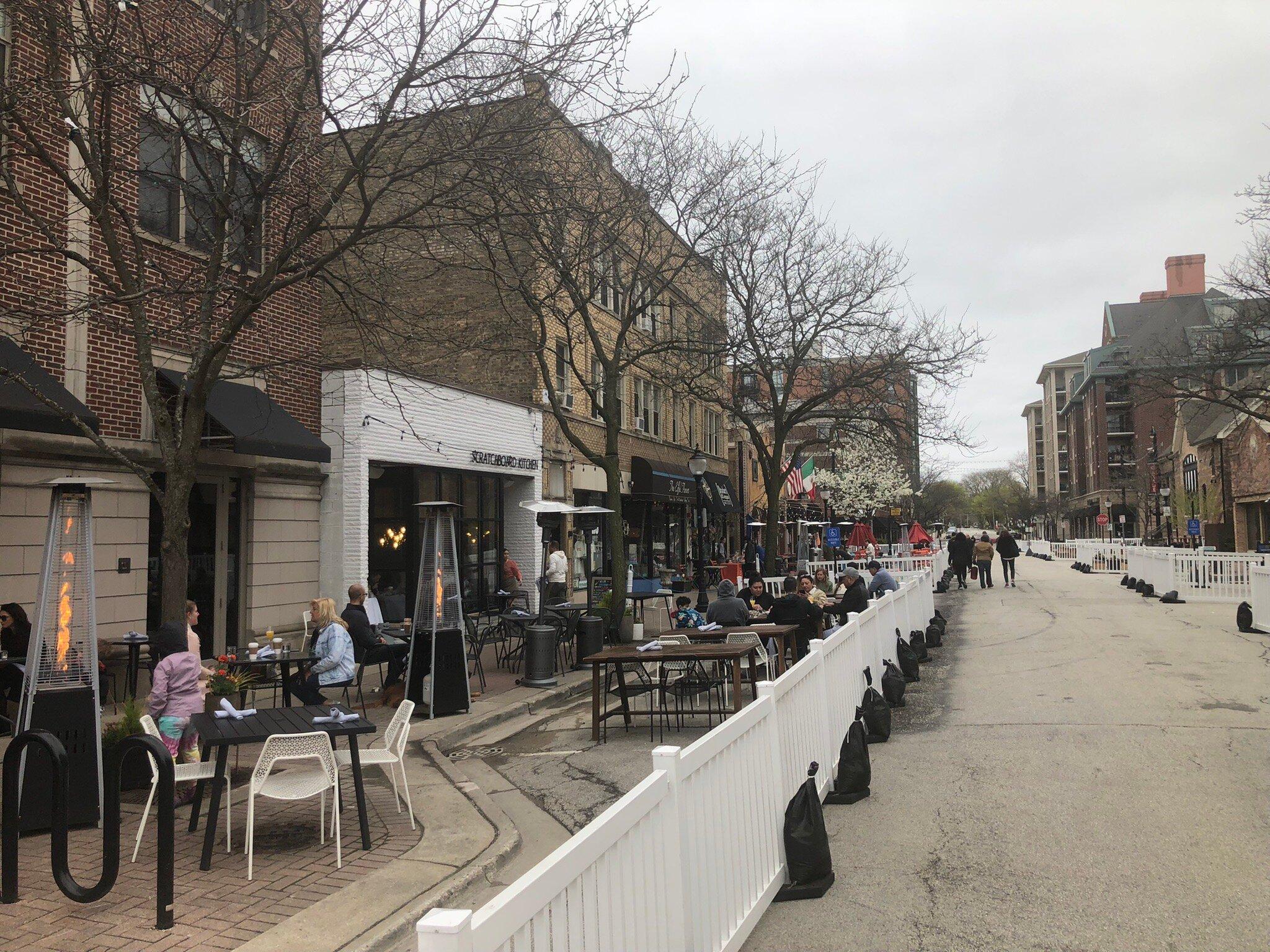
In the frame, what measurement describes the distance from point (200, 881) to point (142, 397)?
9.27 metres

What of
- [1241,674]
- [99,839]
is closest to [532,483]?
[1241,674]

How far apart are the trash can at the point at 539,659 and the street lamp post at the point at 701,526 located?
985cm

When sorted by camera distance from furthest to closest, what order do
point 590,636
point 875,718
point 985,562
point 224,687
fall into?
point 985,562
point 590,636
point 224,687
point 875,718

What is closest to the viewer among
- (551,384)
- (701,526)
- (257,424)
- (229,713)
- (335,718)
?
(335,718)

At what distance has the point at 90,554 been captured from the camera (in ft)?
23.6

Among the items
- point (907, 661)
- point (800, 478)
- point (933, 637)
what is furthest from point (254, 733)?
point (800, 478)

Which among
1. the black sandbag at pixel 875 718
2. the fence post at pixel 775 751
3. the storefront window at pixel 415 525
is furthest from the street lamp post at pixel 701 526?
the fence post at pixel 775 751

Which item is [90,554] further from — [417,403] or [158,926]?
[417,403]

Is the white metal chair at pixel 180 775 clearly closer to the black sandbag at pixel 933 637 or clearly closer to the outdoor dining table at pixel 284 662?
the outdoor dining table at pixel 284 662

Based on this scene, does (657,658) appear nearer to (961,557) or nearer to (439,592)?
(439,592)

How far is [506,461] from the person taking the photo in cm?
2261

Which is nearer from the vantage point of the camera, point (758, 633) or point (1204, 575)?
point (758, 633)

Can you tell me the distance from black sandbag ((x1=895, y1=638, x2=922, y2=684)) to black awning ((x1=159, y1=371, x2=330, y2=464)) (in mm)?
9175

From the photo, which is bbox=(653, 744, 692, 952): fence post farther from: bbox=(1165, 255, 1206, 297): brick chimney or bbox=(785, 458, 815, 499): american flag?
bbox=(1165, 255, 1206, 297): brick chimney
